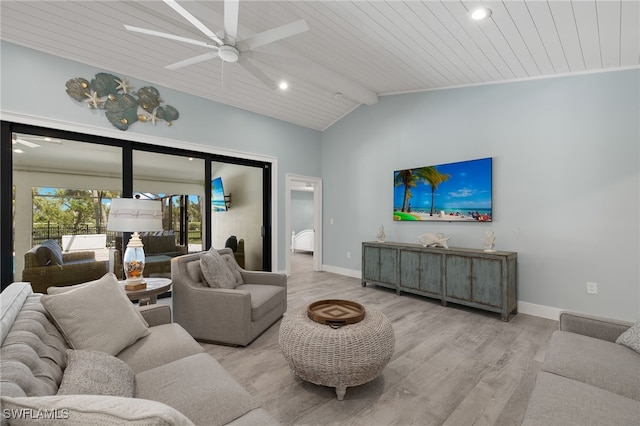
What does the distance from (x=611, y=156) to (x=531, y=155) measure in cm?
71

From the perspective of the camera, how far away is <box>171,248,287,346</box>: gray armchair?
2.68m

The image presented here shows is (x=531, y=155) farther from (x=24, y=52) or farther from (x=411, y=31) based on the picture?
(x=24, y=52)

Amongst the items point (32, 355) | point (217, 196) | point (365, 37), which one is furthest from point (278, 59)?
point (217, 196)

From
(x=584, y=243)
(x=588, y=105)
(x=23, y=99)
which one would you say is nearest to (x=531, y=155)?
(x=588, y=105)

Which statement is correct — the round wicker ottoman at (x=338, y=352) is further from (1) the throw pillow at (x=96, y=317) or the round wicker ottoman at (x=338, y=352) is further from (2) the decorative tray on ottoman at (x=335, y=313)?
(1) the throw pillow at (x=96, y=317)

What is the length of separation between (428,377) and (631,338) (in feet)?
3.99

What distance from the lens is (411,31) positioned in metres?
2.92

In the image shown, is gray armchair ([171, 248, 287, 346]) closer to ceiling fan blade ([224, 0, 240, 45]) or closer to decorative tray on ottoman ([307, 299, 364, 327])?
decorative tray on ottoman ([307, 299, 364, 327])

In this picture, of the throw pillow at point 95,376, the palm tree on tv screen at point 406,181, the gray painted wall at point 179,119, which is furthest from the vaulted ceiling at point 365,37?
the throw pillow at point 95,376

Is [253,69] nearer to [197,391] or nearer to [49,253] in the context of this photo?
[197,391]

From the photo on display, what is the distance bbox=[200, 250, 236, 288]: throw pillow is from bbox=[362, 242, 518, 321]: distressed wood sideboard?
8.25ft

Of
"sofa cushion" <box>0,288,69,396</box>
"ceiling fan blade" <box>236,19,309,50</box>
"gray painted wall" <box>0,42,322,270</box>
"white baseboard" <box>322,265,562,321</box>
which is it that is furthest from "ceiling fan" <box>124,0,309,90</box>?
"white baseboard" <box>322,265,562,321</box>

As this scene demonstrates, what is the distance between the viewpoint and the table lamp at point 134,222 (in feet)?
7.90

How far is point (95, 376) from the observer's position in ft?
3.85
